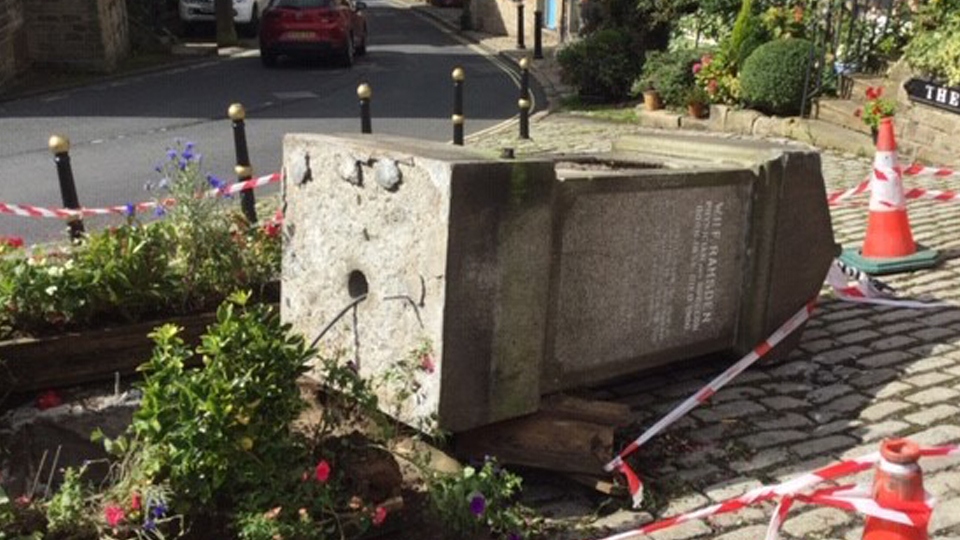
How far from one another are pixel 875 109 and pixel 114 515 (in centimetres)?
1027

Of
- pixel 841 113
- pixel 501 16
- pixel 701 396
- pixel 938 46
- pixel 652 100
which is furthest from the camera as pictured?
pixel 501 16

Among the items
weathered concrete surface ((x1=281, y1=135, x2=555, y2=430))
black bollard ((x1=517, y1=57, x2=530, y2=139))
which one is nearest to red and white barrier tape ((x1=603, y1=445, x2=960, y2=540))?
weathered concrete surface ((x1=281, y1=135, x2=555, y2=430))

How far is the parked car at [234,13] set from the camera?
28.0 metres

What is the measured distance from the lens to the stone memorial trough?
4258mm

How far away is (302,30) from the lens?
2255 cm

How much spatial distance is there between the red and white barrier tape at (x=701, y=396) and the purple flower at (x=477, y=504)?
734mm

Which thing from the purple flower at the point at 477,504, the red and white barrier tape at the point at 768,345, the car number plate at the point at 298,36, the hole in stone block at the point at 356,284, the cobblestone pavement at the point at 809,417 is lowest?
the cobblestone pavement at the point at 809,417

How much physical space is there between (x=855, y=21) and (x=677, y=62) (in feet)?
8.57

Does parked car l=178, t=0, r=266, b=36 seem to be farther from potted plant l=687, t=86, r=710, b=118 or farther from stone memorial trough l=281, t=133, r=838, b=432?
stone memorial trough l=281, t=133, r=838, b=432

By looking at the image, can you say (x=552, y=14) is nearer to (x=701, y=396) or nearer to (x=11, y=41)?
(x=11, y=41)

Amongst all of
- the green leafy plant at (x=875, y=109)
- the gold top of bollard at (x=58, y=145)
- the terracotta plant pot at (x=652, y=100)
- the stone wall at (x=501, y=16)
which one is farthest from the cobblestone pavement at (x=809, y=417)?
the stone wall at (x=501, y=16)

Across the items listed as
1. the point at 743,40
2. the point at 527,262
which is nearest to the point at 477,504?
the point at 527,262

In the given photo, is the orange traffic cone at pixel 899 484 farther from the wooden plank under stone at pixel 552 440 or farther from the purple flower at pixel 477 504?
the wooden plank under stone at pixel 552 440

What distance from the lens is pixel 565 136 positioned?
14422mm
